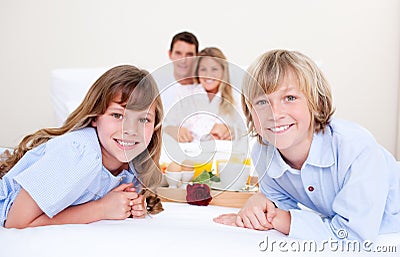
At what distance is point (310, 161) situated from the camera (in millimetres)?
1273

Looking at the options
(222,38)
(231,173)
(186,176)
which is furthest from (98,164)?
(222,38)

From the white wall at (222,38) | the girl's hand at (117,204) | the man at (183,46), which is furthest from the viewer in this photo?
the white wall at (222,38)

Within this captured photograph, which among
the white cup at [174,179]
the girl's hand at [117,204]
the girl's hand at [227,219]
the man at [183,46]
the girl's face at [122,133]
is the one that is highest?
the man at [183,46]

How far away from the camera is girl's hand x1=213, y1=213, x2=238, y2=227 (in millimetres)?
1263

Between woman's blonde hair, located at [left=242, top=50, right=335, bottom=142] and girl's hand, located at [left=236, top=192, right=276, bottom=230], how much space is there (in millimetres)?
162

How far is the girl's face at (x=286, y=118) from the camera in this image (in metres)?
1.20

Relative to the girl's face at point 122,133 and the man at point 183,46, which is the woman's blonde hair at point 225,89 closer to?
the girl's face at point 122,133

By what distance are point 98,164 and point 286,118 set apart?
18.2 inches

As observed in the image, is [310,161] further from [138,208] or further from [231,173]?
[138,208]

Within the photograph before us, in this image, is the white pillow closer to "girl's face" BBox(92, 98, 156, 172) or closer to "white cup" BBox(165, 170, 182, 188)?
"girl's face" BBox(92, 98, 156, 172)

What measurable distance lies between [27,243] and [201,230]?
37 centimetres

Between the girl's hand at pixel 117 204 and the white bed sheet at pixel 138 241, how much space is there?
0.06 meters

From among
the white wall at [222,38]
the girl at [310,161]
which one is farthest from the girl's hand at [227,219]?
the white wall at [222,38]

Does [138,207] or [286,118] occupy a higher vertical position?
[286,118]
